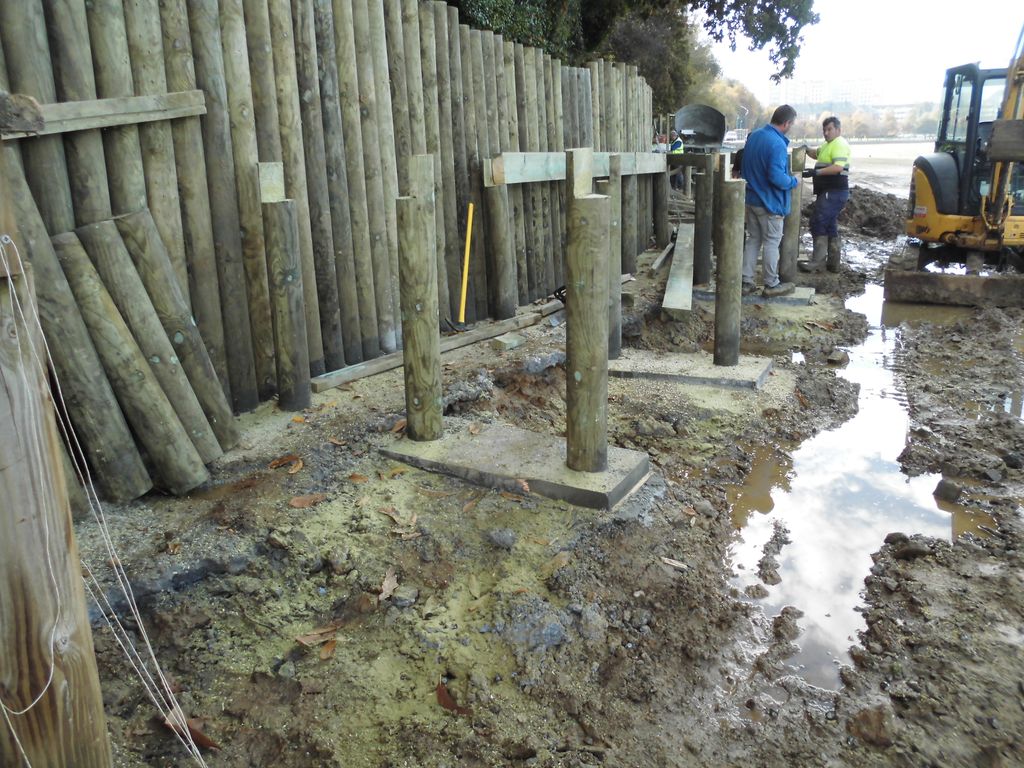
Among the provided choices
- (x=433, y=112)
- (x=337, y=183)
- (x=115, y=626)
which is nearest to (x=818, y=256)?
(x=433, y=112)

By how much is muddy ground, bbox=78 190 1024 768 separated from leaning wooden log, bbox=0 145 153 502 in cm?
20

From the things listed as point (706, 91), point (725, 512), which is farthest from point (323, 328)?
point (706, 91)

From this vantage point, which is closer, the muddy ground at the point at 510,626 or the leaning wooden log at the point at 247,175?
the muddy ground at the point at 510,626

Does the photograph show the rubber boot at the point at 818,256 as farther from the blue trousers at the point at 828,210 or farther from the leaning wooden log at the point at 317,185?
the leaning wooden log at the point at 317,185

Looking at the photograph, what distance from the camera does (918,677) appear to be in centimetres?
330

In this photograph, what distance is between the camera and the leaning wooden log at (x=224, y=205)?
4.76 metres

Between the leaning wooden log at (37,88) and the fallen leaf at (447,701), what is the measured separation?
2840mm

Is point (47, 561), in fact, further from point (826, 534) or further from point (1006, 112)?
point (1006, 112)

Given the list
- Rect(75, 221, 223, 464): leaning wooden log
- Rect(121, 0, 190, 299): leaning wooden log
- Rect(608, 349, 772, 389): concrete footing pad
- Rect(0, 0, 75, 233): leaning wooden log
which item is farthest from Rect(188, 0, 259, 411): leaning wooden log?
Rect(608, 349, 772, 389): concrete footing pad

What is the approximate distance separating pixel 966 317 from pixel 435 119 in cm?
630

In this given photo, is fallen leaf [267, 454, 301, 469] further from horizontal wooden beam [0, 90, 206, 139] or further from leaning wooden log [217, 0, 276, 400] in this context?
horizontal wooden beam [0, 90, 206, 139]

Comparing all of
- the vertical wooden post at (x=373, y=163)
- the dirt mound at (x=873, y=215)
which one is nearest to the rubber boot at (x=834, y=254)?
the dirt mound at (x=873, y=215)

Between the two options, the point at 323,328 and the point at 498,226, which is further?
the point at 498,226

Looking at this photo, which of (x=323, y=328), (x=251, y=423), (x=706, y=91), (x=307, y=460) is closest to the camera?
(x=307, y=460)
